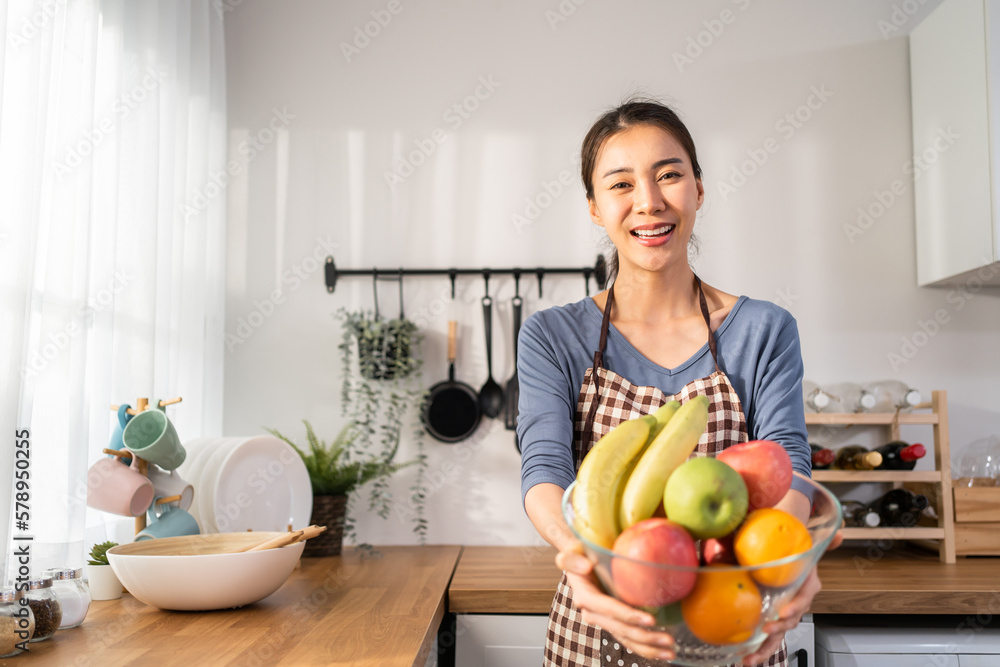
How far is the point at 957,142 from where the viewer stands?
1.93 meters

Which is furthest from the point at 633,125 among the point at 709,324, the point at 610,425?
the point at 610,425

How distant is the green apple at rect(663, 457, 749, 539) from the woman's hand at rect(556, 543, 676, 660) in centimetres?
9

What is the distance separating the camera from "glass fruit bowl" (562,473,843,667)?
21.7 inches

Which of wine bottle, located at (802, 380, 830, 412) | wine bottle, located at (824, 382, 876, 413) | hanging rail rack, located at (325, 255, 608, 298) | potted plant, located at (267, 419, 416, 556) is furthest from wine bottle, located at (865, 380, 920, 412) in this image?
→ potted plant, located at (267, 419, 416, 556)

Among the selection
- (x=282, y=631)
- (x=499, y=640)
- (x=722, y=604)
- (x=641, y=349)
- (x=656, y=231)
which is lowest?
(x=499, y=640)

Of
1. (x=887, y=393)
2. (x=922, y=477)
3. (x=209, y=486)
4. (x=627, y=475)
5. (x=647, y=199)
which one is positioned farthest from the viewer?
(x=887, y=393)

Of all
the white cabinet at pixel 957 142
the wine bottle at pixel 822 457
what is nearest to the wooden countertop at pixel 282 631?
the wine bottle at pixel 822 457

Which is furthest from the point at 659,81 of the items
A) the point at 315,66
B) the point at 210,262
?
the point at 210,262

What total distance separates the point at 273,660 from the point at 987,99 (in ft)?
6.44

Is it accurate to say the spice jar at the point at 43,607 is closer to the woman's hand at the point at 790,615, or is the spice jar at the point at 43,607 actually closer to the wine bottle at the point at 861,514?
the woman's hand at the point at 790,615

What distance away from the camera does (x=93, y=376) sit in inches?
56.1

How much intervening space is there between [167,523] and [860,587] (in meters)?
1.40

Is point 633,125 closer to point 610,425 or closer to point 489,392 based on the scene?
point 610,425

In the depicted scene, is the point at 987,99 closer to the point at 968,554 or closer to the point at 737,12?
the point at 737,12
